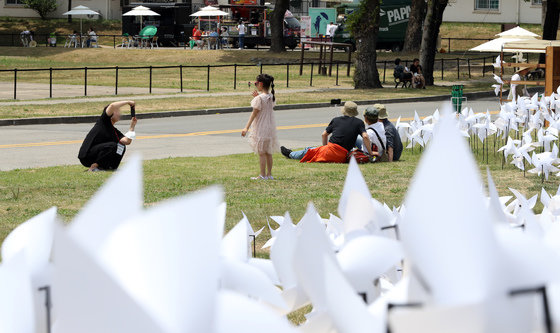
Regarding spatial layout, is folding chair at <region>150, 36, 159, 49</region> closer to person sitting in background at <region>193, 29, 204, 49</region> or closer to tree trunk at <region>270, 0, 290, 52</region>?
person sitting in background at <region>193, 29, 204, 49</region>

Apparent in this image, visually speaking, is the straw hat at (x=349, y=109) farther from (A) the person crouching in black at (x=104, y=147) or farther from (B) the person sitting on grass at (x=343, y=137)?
(A) the person crouching in black at (x=104, y=147)

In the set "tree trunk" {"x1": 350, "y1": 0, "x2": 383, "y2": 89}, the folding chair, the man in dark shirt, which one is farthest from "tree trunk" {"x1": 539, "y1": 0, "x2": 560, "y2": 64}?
the man in dark shirt

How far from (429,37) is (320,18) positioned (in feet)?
69.8

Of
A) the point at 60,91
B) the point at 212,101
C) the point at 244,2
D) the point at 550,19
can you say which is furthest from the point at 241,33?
the point at 212,101

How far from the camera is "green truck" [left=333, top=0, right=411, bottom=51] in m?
49.9

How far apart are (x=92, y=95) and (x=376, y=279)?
26801mm

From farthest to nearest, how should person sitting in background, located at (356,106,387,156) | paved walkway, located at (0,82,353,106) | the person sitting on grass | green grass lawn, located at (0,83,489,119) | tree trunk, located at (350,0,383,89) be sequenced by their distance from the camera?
1. tree trunk, located at (350,0,383,89)
2. paved walkway, located at (0,82,353,106)
3. green grass lawn, located at (0,83,489,119)
4. person sitting in background, located at (356,106,387,156)
5. the person sitting on grass

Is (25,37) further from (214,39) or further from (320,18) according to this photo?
(320,18)

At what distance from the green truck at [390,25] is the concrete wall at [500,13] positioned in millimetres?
11532

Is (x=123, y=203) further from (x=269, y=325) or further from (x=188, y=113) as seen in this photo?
(x=188, y=113)

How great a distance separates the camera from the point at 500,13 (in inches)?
2419

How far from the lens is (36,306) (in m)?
1.07

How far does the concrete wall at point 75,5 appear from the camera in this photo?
208ft

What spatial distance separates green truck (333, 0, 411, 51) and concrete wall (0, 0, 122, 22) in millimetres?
20515
